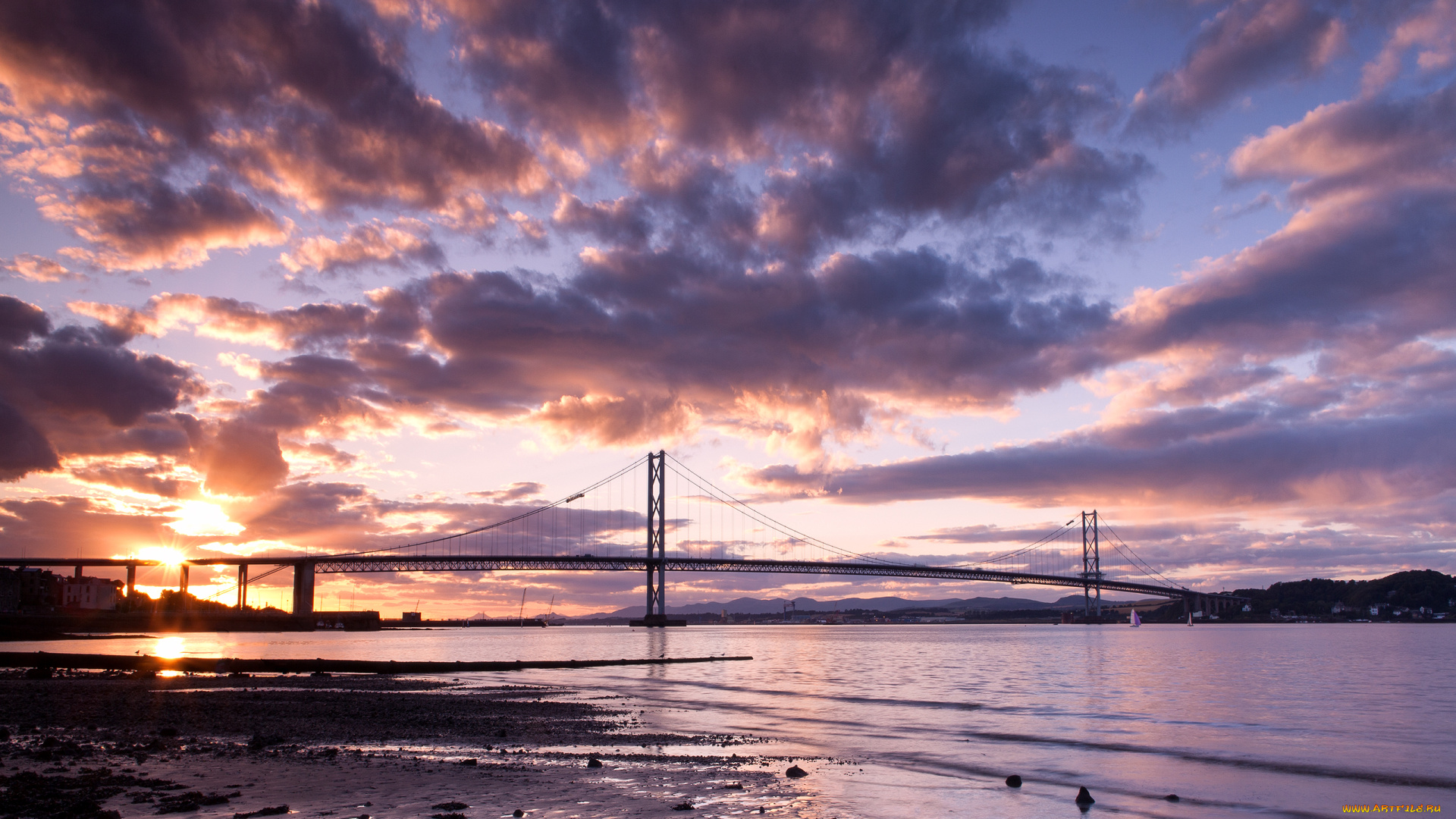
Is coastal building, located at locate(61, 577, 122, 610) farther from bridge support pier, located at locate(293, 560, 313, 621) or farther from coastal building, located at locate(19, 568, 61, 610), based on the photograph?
bridge support pier, located at locate(293, 560, 313, 621)

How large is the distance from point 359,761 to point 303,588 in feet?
388

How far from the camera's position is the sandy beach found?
9.72 meters

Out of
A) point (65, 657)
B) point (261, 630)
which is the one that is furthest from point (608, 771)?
point (261, 630)

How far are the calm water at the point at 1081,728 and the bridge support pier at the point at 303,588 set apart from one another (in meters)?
89.8

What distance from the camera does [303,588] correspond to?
117875 mm

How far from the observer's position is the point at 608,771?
12625 millimetres

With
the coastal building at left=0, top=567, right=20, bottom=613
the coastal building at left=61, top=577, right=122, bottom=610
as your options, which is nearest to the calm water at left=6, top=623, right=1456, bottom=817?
the coastal building at left=0, top=567, right=20, bottom=613

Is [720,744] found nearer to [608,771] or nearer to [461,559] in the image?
[608,771]

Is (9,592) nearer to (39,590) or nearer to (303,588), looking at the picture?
(39,590)

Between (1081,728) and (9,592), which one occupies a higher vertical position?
(1081,728)

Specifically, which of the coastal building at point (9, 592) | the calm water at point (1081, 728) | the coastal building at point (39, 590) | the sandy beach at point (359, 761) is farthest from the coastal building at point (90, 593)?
the sandy beach at point (359, 761)

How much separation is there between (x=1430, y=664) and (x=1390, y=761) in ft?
135

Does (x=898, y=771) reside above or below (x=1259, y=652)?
above

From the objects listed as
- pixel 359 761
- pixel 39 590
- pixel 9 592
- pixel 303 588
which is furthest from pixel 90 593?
pixel 359 761
